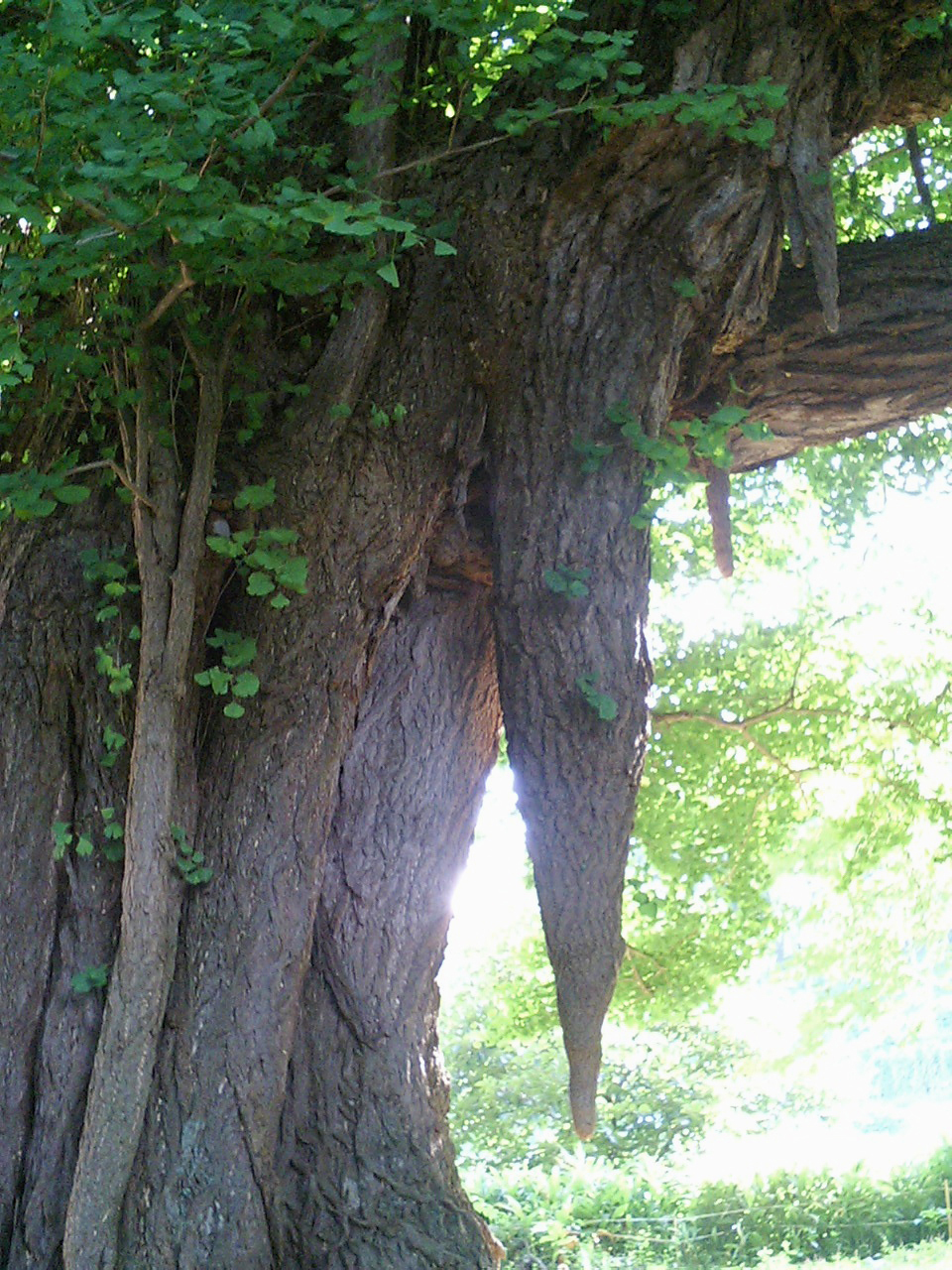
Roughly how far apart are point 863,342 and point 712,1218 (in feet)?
16.5

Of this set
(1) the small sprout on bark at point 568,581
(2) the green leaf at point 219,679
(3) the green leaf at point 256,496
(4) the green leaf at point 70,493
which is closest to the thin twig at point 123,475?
(4) the green leaf at point 70,493

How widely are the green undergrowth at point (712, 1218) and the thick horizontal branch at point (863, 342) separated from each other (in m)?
4.15

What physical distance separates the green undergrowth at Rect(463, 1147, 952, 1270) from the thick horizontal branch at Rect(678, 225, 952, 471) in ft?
13.6

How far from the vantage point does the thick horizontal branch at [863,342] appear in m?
4.35

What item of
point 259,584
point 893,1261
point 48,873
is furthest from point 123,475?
point 893,1261

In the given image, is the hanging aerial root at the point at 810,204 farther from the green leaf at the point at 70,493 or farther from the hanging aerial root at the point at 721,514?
the green leaf at the point at 70,493

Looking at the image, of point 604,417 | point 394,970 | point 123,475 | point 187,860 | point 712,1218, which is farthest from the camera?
point 712,1218

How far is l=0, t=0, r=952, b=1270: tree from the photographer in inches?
136

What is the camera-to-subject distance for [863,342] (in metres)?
4.39

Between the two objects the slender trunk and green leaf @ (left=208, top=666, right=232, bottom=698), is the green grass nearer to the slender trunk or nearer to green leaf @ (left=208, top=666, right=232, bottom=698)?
the slender trunk

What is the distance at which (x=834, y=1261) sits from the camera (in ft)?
21.7

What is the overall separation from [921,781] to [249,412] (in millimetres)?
4338

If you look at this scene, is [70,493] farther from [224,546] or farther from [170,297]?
[170,297]

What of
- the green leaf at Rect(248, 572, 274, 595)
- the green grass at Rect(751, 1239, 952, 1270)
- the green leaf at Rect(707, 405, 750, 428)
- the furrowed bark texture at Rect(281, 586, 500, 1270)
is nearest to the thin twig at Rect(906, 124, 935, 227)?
the green leaf at Rect(707, 405, 750, 428)
